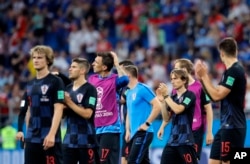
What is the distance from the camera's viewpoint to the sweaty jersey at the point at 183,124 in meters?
13.2

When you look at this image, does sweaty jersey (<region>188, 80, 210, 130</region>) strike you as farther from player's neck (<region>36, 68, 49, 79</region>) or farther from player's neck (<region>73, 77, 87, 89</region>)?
player's neck (<region>36, 68, 49, 79</region>)

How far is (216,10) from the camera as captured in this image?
25406 mm

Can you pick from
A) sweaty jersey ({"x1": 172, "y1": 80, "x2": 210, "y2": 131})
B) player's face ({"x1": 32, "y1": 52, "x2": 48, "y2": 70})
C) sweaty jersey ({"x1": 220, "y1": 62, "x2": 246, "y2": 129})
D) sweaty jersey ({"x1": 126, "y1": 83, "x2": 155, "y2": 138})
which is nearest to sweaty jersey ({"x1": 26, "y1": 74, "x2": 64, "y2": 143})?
player's face ({"x1": 32, "y1": 52, "x2": 48, "y2": 70})

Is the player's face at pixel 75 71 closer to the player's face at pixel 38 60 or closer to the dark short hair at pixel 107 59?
the player's face at pixel 38 60

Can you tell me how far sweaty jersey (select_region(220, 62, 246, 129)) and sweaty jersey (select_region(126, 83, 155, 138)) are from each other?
7.64 ft

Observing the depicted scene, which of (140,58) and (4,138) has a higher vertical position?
(140,58)

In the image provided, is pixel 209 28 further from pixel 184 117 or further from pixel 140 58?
pixel 184 117

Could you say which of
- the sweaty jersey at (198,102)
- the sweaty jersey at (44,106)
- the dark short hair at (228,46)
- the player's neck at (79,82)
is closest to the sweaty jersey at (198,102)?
the sweaty jersey at (198,102)

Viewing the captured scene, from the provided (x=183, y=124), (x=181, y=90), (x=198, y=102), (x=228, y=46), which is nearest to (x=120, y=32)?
(x=198, y=102)

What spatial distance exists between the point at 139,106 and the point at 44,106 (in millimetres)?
2870

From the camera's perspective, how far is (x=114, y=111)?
1454 centimetres

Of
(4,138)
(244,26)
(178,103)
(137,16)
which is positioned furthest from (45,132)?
(137,16)

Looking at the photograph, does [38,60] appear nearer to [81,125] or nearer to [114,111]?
[81,125]

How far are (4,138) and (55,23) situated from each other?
788 centimetres
